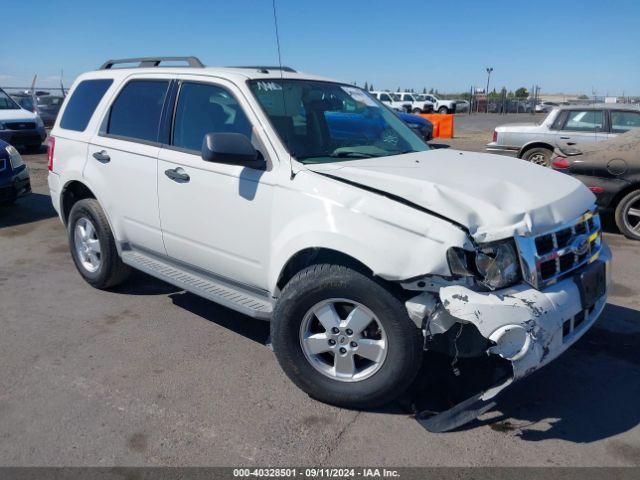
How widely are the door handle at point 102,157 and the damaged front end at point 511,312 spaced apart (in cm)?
296

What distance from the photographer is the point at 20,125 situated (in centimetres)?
1494

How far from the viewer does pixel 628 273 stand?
580cm

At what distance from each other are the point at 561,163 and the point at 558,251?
15.8ft

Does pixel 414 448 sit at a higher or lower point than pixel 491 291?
lower

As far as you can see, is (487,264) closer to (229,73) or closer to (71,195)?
(229,73)

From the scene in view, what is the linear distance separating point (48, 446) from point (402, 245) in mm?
2118

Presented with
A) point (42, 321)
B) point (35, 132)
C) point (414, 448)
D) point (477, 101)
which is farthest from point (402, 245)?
point (477, 101)

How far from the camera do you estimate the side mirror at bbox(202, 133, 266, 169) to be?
344 cm

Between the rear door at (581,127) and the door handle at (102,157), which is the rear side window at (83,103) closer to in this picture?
the door handle at (102,157)

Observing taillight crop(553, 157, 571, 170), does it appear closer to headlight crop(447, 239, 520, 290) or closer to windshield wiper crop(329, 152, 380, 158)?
windshield wiper crop(329, 152, 380, 158)

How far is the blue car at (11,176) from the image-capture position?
796cm

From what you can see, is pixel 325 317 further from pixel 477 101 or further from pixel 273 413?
pixel 477 101

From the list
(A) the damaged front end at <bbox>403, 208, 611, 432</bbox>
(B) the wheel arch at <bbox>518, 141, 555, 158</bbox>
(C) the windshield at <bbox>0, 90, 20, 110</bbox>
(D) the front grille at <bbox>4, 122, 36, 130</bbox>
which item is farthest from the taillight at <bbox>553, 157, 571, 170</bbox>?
(C) the windshield at <bbox>0, 90, 20, 110</bbox>

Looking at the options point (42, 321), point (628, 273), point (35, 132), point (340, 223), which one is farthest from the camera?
point (35, 132)
